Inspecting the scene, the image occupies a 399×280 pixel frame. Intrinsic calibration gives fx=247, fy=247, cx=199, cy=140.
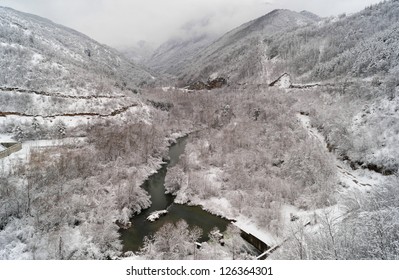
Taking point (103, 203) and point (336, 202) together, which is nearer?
point (336, 202)

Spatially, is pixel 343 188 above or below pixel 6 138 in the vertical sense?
below

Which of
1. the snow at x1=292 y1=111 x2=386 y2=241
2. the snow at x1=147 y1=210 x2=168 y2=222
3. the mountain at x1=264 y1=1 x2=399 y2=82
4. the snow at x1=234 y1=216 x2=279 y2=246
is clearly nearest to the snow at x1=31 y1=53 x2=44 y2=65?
the snow at x1=147 y1=210 x2=168 y2=222

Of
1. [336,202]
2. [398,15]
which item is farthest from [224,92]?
[336,202]

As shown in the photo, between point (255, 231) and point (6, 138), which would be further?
point (6, 138)

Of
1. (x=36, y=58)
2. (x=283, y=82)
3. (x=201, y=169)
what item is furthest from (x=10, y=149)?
(x=283, y=82)

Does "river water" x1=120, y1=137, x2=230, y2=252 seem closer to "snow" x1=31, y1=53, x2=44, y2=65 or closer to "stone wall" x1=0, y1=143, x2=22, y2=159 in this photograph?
"stone wall" x1=0, y1=143, x2=22, y2=159

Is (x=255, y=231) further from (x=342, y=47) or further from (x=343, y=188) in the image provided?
(x=342, y=47)

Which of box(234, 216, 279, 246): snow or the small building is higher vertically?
the small building

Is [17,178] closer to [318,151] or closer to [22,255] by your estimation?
[22,255]

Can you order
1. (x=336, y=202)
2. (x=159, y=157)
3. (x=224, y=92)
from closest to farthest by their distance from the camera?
(x=336, y=202)
(x=159, y=157)
(x=224, y=92)

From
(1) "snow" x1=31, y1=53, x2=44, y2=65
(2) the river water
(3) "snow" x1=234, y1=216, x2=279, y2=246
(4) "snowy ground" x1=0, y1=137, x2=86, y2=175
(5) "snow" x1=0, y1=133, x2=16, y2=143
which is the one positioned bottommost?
(3) "snow" x1=234, y1=216, x2=279, y2=246

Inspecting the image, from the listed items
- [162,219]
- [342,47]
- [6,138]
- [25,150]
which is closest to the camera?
[162,219]
